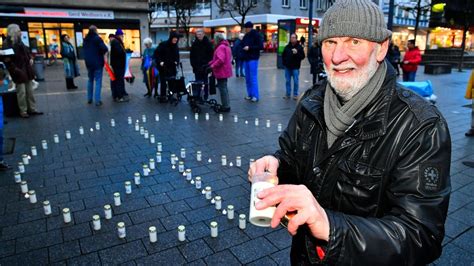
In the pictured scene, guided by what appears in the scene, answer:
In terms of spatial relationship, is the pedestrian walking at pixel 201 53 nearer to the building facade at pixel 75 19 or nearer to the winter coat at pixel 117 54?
the winter coat at pixel 117 54

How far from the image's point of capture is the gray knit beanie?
4.84ft

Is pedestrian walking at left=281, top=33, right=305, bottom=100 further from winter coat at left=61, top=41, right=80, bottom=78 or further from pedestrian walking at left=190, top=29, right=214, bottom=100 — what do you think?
winter coat at left=61, top=41, right=80, bottom=78

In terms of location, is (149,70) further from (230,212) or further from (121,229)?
(121,229)

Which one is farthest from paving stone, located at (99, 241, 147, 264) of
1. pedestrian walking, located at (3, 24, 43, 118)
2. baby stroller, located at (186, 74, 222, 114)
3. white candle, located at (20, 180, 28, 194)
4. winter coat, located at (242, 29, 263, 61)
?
winter coat, located at (242, 29, 263, 61)

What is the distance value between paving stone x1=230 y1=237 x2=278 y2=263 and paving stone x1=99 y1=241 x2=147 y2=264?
0.90 meters

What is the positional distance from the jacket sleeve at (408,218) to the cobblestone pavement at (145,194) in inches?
86.4

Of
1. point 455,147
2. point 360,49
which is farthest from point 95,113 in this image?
point 360,49

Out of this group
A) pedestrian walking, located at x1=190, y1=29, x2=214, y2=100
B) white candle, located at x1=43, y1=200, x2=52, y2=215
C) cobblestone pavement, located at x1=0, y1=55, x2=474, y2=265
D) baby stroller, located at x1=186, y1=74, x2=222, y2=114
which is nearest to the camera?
cobblestone pavement, located at x1=0, y1=55, x2=474, y2=265

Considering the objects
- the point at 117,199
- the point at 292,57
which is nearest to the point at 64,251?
the point at 117,199

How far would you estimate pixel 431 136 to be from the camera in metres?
1.34

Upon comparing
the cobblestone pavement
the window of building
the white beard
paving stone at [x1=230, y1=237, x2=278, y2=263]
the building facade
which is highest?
the window of building

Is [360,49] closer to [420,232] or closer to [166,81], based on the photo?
[420,232]

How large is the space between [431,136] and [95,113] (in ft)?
32.1

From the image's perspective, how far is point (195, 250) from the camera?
349 centimetres
